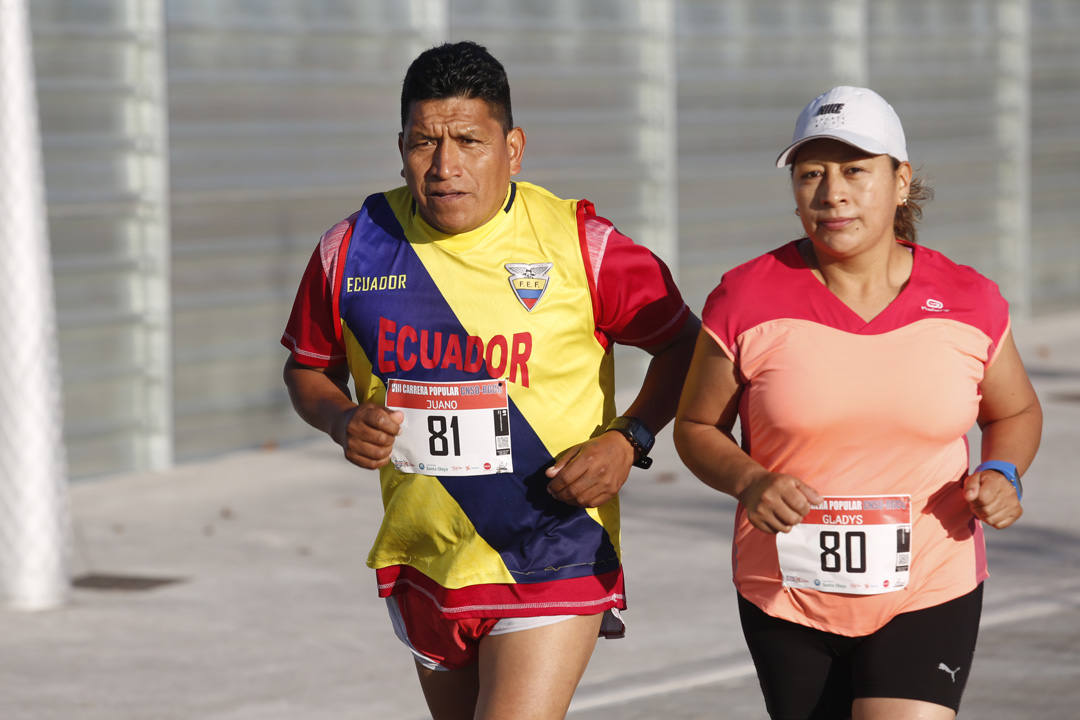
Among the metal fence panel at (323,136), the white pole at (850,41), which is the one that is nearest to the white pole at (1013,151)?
the metal fence panel at (323,136)

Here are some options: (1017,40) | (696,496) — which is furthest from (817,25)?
(696,496)

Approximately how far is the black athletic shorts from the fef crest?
778 millimetres

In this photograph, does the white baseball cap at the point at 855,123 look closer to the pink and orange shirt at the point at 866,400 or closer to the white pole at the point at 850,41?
the pink and orange shirt at the point at 866,400

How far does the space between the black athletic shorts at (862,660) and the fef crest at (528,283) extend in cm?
78

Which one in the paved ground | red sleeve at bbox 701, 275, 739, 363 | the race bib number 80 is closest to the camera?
red sleeve at bbox 701, 275, 739, 363

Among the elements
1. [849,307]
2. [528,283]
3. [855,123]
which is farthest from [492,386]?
[855,123]

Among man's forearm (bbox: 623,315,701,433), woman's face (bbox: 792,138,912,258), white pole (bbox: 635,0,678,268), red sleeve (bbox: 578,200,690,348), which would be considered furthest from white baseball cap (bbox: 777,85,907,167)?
white pole (bbox: 635,0,678,268)

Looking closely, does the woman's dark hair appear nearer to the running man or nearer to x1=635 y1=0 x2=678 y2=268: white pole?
the running man

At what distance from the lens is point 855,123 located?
3791 mm

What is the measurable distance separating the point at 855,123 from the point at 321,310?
127cm

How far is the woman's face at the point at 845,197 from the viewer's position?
3820 millimetres

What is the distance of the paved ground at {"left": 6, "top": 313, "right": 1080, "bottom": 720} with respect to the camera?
6.66 metres

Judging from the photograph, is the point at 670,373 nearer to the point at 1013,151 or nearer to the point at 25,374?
the point at 25,374

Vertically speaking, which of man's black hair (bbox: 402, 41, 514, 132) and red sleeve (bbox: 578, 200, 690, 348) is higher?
man's black hair (bbox: 402, 41, 514, 132)
